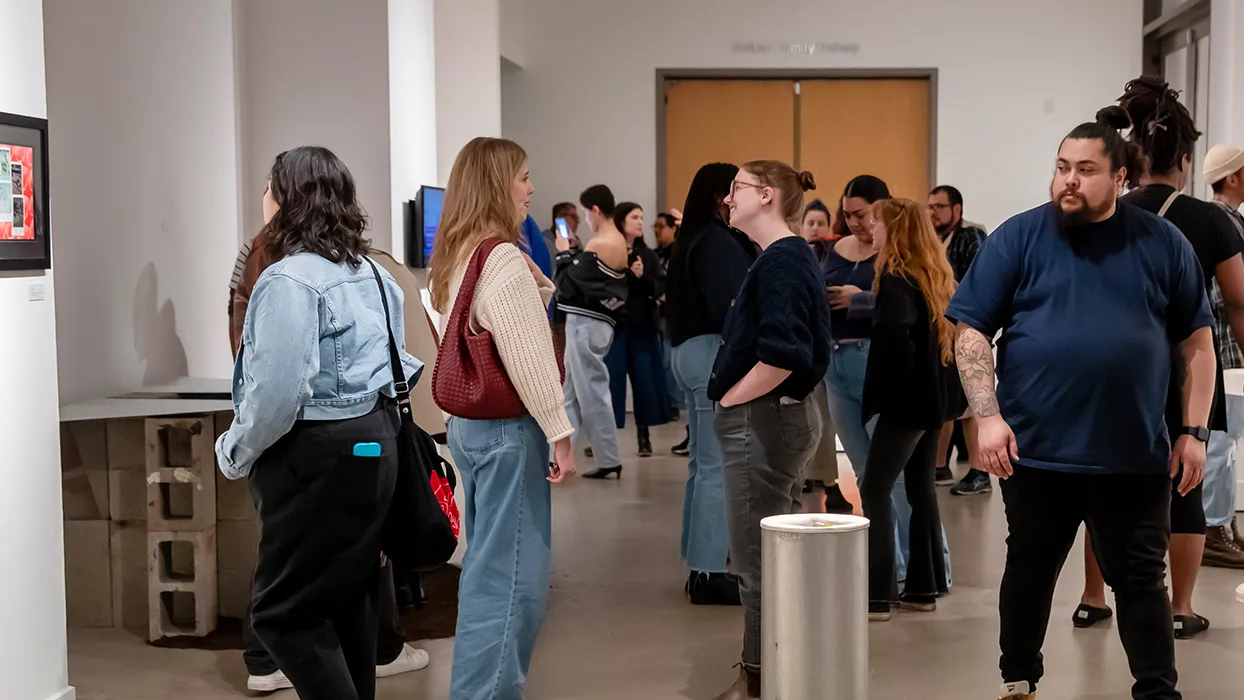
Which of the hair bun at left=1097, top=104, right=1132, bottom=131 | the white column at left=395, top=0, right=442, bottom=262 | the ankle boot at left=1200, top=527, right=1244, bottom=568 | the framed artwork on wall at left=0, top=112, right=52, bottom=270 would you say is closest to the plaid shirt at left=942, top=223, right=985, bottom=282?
the ankle boot at left=1200, top=527, right=1244, bottom=568

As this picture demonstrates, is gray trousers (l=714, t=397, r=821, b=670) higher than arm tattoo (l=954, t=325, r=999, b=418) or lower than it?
lower

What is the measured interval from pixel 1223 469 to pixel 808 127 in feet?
20.7

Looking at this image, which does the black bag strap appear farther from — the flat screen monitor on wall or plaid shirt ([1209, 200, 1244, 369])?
plaid shirt ([1209, 200, 1244, 369])

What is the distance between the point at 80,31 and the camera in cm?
499

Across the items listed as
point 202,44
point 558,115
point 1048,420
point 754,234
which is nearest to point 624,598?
point 754,234

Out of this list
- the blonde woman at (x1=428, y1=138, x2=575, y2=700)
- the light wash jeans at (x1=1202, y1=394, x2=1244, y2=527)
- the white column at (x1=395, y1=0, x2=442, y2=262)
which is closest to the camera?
the blonde woman at (x1=428, y1=138, x2=575, y2=700)

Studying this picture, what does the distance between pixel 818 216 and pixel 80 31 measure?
3.78m

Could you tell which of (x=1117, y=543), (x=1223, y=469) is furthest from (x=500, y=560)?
(x=1223, y=469)

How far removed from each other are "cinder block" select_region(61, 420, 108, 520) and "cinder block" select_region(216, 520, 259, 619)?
438 millimetres

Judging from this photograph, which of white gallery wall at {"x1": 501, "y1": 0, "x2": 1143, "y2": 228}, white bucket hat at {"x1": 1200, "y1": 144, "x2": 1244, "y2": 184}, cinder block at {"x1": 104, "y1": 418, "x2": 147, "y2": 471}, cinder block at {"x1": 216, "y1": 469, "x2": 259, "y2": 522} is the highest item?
white gallery wall at {"x1": 501, "y1": 0, "x2": 1143, "y2": 228}

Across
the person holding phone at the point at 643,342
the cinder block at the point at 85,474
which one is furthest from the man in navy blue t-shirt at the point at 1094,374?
the person holding phone at the point at 643,342

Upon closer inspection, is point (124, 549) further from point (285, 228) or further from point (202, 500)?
point (285, 228)

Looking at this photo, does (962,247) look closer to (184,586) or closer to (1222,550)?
(1222,550)

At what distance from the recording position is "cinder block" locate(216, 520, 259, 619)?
4441 millimetres
